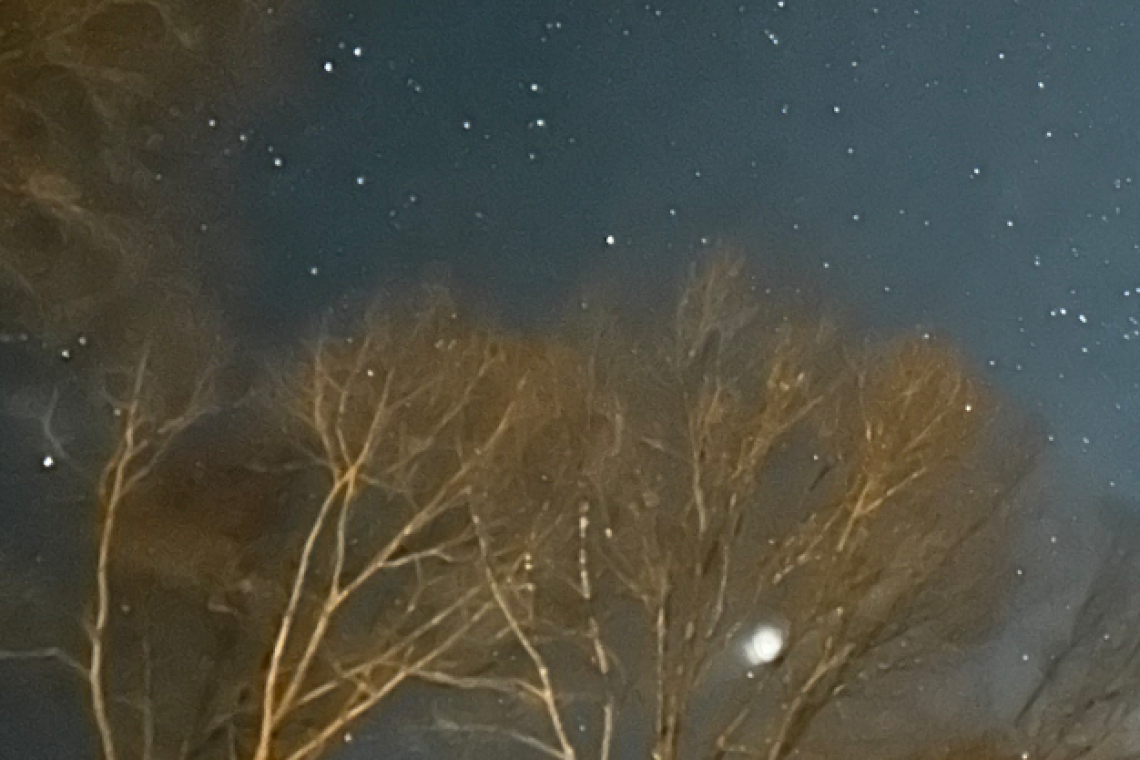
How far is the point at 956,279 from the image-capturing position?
57.3 inches

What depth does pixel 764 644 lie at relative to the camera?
50.8 inches

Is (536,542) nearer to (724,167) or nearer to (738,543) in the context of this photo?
(738,543)

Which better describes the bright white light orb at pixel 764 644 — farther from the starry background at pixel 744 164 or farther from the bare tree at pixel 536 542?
the starry background at pixel 744 164

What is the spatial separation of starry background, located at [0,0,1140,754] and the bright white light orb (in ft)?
1.13

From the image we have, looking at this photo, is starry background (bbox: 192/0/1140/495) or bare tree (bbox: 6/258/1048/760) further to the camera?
starry background (bbox: 192/0/1140/495)

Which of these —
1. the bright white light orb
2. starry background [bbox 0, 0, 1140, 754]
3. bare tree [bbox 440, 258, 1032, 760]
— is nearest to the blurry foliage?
starry background [bbox 0, 0, 1140, 754]

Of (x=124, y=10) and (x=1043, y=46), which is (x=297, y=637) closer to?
(x=124, y=10)

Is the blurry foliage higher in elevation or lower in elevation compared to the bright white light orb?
higher

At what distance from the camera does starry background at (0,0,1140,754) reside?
1.30m

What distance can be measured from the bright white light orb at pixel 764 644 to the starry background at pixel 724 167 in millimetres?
343

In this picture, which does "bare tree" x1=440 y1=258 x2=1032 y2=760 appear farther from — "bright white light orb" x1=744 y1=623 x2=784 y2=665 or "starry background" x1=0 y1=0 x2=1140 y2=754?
"starry background" x1=0 y1=0 x2=1140 y2=754

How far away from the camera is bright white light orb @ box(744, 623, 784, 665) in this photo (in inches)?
50.6

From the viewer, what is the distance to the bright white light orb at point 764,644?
4.21ft

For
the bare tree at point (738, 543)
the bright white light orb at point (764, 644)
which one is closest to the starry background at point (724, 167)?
the bare tree at point (738, 543)
